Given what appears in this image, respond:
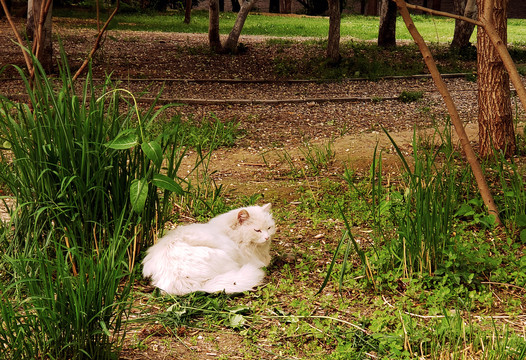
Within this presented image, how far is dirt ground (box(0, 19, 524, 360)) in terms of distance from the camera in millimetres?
4419

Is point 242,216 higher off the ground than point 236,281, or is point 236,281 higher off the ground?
point 242,216

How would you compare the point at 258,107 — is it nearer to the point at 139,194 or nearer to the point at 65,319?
the point at 139,194

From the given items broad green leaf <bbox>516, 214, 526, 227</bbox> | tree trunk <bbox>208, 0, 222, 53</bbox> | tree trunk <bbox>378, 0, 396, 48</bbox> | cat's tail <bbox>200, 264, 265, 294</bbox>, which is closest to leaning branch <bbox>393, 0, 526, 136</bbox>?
broad green leaf <bbox>516, 214, 526, 227</bbox>

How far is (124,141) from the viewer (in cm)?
324

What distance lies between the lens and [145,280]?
11.8ft

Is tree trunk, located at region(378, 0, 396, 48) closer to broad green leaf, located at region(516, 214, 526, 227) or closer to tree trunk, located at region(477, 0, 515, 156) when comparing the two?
tree trunk, located at region(477, 0, 515, 156)

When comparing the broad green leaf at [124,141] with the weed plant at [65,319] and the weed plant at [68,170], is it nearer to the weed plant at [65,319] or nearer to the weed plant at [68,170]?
the weed plant at [68,170]

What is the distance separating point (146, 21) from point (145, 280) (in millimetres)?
20505

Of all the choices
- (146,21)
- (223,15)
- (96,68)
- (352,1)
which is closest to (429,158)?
(96,68)

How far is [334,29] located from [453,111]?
9.18 meters

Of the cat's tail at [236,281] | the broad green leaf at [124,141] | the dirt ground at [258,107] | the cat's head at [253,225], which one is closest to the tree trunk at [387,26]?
the dirt ground at [258,107]

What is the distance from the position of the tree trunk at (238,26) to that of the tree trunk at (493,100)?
8524 mm

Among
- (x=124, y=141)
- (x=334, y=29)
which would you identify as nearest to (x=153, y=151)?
(x=124, y=141)

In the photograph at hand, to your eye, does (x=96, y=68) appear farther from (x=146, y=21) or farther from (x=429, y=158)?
(x=146, y=21)
